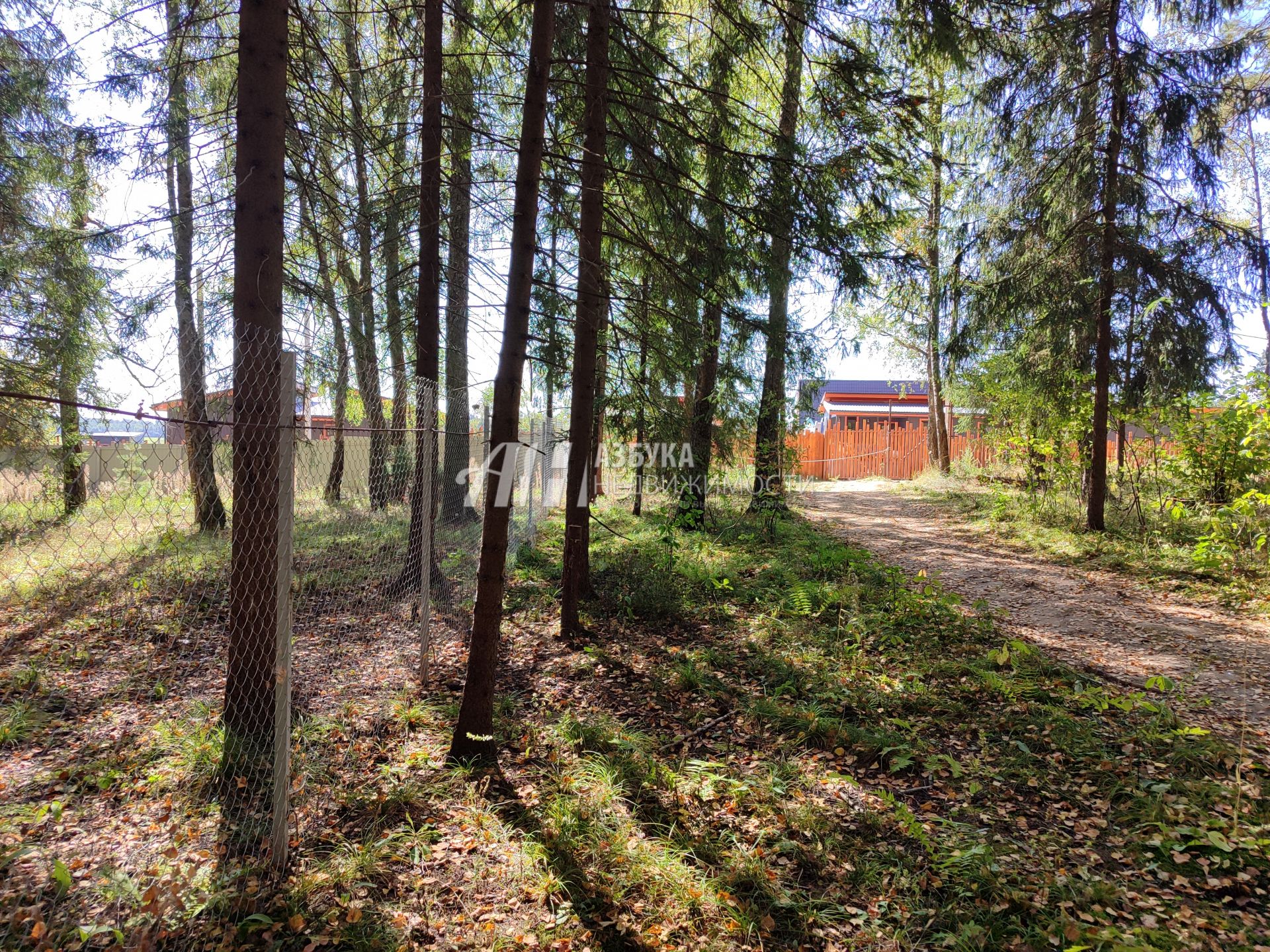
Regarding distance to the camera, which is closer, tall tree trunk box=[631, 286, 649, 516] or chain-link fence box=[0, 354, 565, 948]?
chain-link fence box=[0, 354, 565, 948]

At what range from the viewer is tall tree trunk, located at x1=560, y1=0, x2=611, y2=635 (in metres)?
4.68

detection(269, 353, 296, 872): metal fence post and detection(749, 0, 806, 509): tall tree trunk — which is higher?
detection(749, 0, 806, 509): tall tree trunk

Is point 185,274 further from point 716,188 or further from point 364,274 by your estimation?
point 716,188

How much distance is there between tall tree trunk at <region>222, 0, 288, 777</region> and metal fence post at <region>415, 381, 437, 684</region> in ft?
3.74

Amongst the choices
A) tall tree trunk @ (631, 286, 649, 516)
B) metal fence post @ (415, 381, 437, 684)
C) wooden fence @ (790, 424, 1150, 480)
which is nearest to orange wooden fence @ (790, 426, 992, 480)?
wooden fence @ (790, 424, 1150, 480)

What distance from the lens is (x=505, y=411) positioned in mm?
3432

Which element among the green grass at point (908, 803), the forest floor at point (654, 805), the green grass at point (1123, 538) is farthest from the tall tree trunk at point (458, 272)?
the green grass at point (1123, 538)

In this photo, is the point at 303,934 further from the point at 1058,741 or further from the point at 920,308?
the point at 920,308

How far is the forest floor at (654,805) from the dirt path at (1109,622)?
0.43 m

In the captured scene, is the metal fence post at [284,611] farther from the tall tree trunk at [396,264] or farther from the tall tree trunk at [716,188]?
the tall tree trunk at [716,188]

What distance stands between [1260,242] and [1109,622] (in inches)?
248

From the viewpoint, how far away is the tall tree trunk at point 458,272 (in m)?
5.25

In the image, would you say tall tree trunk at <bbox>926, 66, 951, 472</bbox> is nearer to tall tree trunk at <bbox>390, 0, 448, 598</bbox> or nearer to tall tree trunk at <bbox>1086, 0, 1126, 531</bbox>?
tall tree trunk at <bbox>1086, 0, 1126, 531</bbox>

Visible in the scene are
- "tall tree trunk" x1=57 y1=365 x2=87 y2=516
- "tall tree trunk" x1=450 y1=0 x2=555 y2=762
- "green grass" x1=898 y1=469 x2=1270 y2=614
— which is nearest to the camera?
"tall tree trunk" x1=57 y1=365 x2=87 y2=516
